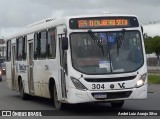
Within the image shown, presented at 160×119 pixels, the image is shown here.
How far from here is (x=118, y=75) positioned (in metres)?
14.6

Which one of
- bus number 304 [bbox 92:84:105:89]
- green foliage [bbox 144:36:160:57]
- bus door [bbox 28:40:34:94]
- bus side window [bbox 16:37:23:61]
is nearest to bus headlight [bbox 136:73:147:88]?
bus number 304 [bbox 92:84:105:89]

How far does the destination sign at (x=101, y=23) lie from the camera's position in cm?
1517

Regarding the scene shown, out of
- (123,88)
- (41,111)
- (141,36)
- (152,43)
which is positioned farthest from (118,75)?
(152,43)

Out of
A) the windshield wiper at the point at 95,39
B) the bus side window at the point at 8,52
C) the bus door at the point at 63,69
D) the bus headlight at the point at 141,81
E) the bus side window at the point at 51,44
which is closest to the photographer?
the bus headlight at the point at 141,81

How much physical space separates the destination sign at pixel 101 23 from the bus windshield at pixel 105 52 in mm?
228

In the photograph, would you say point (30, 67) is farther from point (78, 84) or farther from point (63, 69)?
point (78, 84)

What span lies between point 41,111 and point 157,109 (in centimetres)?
383

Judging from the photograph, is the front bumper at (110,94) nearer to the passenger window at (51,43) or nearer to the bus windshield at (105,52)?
the bus windshield at (105,52)

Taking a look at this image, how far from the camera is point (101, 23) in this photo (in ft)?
50.1

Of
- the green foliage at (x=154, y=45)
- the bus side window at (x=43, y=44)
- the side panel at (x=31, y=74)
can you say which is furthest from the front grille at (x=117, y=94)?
the green foliage at (x=154, y=45)

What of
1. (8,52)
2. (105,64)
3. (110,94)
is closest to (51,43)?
(105,64)

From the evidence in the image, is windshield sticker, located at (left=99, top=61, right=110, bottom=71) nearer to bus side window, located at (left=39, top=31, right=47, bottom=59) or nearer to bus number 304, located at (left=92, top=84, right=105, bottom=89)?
bus number 304, located at (left=92, top=84, right=105, bottom=89)

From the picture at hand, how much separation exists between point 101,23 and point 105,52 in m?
0.94

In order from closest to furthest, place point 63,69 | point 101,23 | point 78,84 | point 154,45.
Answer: point 78,84, point 101,23, point 63,69, point 154,45
